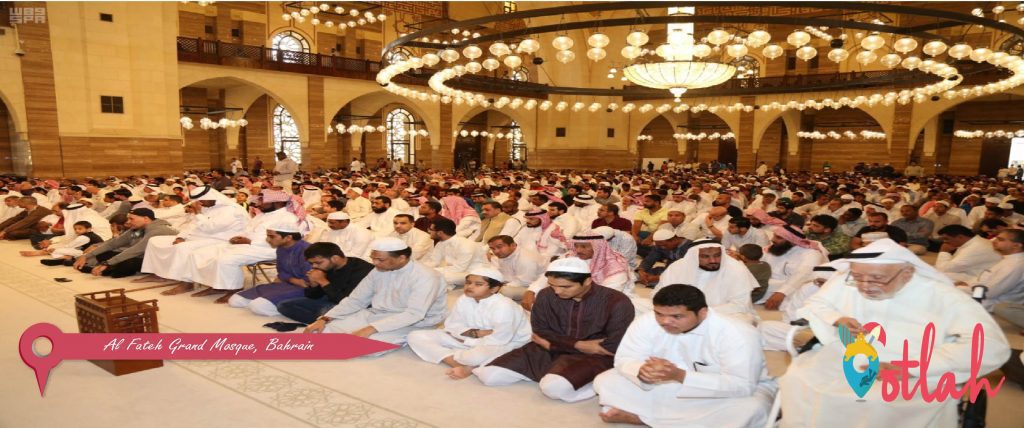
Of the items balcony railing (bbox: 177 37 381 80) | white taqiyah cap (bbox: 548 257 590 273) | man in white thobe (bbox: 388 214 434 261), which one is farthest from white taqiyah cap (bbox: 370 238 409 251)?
balcony railing (bbox: 177 37 381 80)

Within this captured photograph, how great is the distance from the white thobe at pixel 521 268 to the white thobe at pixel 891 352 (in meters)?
2.66

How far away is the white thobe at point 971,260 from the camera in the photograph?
15.1 ft

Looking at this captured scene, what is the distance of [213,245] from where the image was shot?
520 cm

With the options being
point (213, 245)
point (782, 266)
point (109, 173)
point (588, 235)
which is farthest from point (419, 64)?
point (109, 173)

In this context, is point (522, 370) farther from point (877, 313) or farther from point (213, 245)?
point (213, 245)

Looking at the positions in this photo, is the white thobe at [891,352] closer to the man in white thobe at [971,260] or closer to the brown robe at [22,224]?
the man in white thobe at [971,260]

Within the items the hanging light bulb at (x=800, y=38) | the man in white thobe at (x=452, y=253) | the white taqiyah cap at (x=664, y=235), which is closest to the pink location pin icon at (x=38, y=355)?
the man in white thobe at (x=452, y=253)

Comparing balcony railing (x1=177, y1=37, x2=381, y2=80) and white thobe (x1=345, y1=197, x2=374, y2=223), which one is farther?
balcony railing (x1=177, y1=37, x2=381, y2=80)

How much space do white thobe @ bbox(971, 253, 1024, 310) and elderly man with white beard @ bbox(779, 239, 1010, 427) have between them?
6.73ft

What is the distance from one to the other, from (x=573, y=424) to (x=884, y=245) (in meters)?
1.46

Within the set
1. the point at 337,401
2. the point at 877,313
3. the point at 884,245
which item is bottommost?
the point at 337,401

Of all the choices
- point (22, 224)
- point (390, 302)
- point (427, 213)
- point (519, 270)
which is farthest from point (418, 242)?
point (22, 224)

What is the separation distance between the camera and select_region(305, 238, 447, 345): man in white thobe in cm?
355

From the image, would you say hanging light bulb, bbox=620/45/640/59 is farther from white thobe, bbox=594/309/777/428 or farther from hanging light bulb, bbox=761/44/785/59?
white thobe, bbox=594/309/777/428
